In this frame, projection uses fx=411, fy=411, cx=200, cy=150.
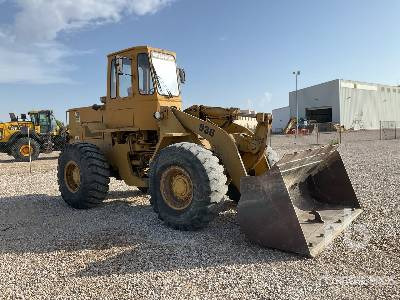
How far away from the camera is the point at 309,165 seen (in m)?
6.57

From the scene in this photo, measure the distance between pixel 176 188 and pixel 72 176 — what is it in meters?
3.19

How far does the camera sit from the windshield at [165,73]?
7785 mm

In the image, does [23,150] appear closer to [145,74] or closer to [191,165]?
[145,74]

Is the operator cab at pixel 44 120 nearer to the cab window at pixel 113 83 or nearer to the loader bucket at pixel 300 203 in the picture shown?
the cab window at pixel 113 83

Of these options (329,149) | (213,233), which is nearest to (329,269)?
(213,233)

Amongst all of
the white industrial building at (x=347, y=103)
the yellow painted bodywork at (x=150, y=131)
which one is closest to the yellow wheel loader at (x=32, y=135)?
the yellow painted bodywork at (x=150, y=131)

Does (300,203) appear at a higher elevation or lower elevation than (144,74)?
lower

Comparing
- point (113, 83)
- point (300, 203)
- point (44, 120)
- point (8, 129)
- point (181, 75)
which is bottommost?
point (300, 203)

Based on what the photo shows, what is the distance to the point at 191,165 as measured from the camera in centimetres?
597

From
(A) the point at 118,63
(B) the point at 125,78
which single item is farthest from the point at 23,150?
(A) the point at 118,63

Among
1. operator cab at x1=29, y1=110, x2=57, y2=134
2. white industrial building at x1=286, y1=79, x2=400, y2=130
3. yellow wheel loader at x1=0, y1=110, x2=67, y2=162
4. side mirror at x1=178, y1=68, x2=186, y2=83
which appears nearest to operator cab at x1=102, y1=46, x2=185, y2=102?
side mirror at x1=178, y1=68, x2=186, y2=83

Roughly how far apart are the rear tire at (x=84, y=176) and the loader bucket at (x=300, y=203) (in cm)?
349

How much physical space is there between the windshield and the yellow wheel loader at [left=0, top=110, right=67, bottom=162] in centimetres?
1332

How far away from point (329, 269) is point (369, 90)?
68.3 metres
